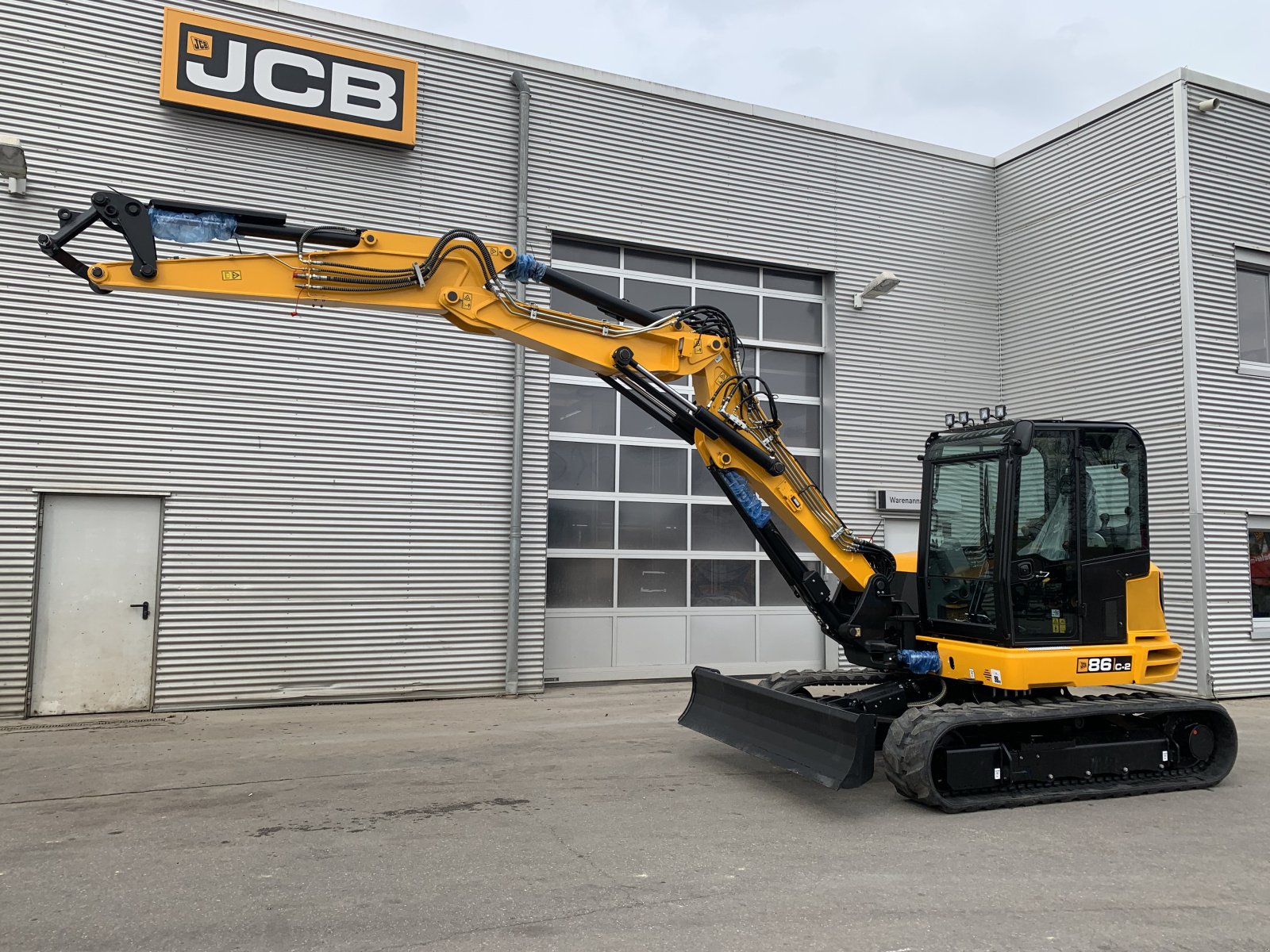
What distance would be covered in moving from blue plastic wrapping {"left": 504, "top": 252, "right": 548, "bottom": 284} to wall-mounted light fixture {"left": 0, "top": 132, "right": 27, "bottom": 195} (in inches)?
247

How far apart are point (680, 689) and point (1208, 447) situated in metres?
7.50

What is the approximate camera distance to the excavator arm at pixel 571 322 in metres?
5.80

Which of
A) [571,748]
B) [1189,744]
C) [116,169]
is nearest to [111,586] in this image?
[116,169]

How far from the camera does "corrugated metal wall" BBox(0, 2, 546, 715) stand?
1014 cm

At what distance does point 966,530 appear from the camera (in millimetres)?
7402

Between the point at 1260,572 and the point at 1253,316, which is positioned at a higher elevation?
the point at 1253,316

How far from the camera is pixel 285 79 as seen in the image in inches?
432

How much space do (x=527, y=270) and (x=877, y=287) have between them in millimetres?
8275

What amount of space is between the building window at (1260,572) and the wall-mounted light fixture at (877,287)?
5.68 meters

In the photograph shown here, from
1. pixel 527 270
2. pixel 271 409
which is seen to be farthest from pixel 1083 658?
pixel 271 409

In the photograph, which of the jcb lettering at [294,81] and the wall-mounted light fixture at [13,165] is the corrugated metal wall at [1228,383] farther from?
the wall-mounted light fixture at [13,165]

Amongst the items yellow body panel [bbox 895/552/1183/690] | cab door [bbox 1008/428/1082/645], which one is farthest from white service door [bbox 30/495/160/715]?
cab door [bbox 1008/428/1082/645]

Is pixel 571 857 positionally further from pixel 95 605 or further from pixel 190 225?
pixel 95 605

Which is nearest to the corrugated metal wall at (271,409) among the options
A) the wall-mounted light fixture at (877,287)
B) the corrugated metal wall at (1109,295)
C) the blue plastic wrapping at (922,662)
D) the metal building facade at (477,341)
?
the metal building facade at (477,341)
